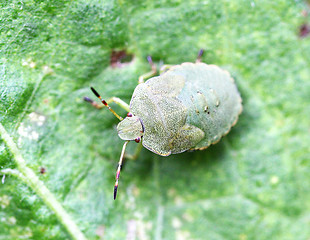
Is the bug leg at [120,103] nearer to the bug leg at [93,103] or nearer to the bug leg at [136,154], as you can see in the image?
the bug leg at [93,103]

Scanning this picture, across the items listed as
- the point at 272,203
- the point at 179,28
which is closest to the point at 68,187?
the point at 179,28

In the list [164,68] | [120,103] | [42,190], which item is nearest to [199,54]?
[164,68]

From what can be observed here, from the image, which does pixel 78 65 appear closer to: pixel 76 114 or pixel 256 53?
pixel 76 114

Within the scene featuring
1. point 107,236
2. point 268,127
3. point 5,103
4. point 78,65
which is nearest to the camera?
point 5,103

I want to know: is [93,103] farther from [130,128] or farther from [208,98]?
[208,98]

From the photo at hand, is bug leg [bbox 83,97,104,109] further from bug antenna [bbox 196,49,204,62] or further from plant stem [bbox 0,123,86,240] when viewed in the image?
bug antenna [bbox 196,49,204,62]

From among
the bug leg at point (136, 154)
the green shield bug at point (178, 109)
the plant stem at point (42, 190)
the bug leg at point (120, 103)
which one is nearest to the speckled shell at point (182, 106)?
the green shield bug at point (178, 109)

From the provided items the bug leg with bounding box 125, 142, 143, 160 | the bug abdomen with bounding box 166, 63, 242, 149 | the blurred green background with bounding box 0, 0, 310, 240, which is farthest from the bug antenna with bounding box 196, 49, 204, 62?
the bug leg with bounding box 125, 142, 143, 160
